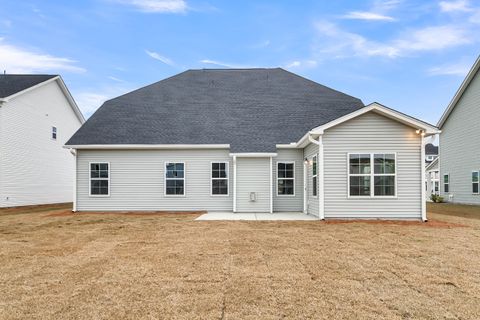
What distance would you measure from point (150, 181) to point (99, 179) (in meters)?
2.42

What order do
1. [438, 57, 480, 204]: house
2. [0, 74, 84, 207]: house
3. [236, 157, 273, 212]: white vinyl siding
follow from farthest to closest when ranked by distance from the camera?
1. [438, 57, 480, 204]: house
2. [0, 74, 84, 207]: house
3. [236, 157, 273, 212]: white vinyl siding

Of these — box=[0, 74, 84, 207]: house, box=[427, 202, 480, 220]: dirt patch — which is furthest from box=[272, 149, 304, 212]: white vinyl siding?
box=[0, 74, 84, 207]: house

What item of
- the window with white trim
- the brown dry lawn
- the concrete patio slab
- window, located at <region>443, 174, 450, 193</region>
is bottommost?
the concrete patio slab

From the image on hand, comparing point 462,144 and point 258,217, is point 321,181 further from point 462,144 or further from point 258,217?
point 462,144

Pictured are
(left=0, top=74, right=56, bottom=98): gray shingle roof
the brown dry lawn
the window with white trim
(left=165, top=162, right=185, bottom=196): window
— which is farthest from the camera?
the window with white trim

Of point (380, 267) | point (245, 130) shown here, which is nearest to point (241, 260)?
point (380, 267)

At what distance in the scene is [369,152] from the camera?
37.9 feet

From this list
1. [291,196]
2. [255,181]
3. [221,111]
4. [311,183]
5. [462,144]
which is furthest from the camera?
[462,144]

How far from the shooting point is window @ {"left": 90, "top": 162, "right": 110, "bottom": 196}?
15.1 metres

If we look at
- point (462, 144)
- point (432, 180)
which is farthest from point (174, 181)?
point (432, 180)

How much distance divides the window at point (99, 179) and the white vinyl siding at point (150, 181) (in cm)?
24

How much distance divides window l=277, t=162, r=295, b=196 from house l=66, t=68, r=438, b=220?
0.05 m

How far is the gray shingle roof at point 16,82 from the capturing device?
18420 mm

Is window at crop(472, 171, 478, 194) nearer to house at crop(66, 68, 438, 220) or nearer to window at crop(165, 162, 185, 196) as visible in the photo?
house at crop(66, 68, 438, 220)
